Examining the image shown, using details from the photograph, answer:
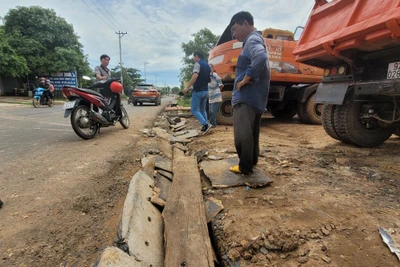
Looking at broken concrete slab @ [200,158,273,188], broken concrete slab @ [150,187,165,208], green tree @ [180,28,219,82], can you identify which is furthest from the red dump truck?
green tree @ [180,28,219,82]

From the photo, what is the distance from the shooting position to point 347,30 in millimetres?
2789

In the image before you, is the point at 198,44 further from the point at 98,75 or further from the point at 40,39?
the point at 98,75

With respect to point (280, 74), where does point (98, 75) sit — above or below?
below

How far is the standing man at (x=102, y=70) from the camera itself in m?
5.52

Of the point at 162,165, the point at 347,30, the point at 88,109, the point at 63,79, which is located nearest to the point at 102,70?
the point at 88,109

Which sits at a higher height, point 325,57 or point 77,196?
point 325,57

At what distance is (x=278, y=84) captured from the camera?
631 cm

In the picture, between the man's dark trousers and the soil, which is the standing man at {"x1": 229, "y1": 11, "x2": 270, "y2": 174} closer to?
the man's dark trousers

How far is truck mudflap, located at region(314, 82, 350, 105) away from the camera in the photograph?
3.23 metres

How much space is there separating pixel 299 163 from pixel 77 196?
2463mm

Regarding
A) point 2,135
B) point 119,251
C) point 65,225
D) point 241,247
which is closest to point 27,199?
point 65,225

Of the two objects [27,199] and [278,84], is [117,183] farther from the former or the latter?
[278,84]

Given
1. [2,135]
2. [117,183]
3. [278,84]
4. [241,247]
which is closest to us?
[241,247]

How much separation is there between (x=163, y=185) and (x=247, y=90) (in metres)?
1.28
